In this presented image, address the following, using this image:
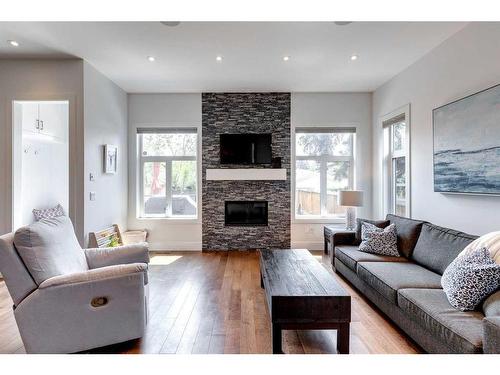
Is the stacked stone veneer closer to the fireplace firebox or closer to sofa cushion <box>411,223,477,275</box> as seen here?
the fireplace firebox

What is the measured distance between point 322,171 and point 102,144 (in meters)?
3.66

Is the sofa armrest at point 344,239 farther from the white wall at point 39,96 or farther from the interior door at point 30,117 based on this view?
the interior door at point 30,117

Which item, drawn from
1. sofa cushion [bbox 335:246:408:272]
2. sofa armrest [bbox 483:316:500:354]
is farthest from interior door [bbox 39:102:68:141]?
sofa armrest [bbox 483:316:500:354]

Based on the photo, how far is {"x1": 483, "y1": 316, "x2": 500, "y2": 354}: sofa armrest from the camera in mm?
1460

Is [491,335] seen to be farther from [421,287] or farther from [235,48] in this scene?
[235,48]

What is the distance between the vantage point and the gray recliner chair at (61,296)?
1.99m

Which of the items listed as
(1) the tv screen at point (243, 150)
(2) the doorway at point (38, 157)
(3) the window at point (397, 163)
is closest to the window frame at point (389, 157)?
(3) the window at point (397, 163)

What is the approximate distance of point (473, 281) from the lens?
77.4 inches

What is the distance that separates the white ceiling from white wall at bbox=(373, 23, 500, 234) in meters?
0.17

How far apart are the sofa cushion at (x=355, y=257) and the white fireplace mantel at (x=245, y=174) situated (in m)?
1.90

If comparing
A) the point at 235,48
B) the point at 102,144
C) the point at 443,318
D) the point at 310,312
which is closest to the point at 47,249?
the point at 310,312

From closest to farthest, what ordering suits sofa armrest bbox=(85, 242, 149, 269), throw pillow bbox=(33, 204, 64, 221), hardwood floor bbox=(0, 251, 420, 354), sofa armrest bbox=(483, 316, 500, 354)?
sofa armrest bbox=(483, 316, 500, 354) < hardwood floor bbox=(0, 251, 420, 354) < sofa armrest bbox=(85, 242, 149, 269) < throw pillow bbox=(33, 204, 64, 221)
